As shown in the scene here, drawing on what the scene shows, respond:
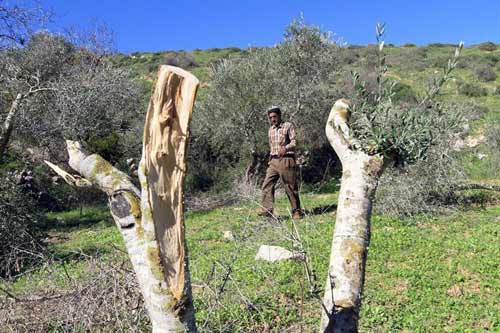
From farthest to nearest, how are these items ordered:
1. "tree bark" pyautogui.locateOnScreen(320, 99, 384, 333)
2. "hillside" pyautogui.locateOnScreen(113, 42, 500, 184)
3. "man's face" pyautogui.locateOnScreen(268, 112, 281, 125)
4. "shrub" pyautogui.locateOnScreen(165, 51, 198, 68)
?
"shrub" pyautogui.locateOnScreen(165, 51, 198, 68) → "hillside" pyautogui.locateOnScreen(113, 42, 500, 184) → "man's face" pyautogui.locateOnScreen(268, 112, 281, 125) → "tree bark" pyautogui.locateOnScreen(320, 99, 384, 333)

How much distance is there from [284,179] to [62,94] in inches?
257

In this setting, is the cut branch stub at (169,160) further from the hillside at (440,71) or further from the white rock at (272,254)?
the hillside at (440,71)

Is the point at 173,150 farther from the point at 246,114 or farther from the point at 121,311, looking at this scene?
the point at 246,114

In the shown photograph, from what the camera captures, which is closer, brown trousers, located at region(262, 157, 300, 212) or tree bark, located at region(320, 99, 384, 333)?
tree bark, located at region(320, 99, 384, 333)

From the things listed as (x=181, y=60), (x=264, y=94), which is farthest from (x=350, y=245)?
(x=181, y=60)

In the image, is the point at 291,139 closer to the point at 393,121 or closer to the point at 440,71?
the point at 393,121

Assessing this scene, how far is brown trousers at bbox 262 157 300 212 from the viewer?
929 centimetres

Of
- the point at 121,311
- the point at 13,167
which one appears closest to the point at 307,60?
the point at 13,167

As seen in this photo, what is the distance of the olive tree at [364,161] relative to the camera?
273 cm

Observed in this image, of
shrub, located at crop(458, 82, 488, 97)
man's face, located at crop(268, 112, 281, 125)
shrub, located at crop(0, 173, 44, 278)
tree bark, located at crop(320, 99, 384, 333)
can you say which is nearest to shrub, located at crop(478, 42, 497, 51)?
shrub, located at crop(458, 82, 488, 97)

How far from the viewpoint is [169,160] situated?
104 inches

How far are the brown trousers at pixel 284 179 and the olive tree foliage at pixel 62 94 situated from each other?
421cm

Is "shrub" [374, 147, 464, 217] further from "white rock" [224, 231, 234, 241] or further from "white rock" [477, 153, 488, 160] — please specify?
"white rock" [477, 153, 488, 160]

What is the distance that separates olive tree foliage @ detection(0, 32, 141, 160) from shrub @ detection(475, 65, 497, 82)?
974 inches
